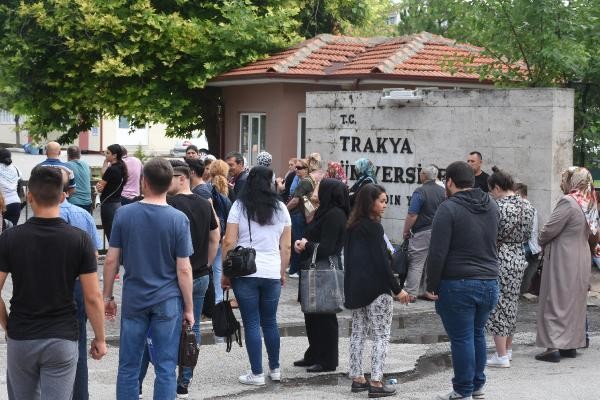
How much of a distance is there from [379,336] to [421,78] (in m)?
11.3

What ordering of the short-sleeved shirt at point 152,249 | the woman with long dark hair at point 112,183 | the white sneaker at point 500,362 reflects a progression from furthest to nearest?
the woman with long dark hair at point 112,183 < the white sneaker at point 500,362 < the short-sleeved shirt at point 152,249

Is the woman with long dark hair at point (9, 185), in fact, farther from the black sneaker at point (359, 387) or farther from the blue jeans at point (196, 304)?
the black sneaker at point (359, 387)

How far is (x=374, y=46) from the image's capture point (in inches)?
879

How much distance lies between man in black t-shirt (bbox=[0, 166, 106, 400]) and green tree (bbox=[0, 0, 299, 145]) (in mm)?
15777

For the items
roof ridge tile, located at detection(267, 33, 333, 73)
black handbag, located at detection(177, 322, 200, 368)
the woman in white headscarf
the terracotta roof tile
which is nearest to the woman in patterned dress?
the woman in white headscarf

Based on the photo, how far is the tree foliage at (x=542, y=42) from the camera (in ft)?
49.4

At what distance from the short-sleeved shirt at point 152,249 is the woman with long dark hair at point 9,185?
8.43m

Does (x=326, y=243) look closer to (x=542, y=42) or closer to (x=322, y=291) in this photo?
(x=322, y=291)

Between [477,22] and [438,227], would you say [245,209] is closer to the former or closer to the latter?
[438,227]

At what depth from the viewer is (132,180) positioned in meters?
15.2

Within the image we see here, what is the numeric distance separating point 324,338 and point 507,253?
6.00 feet

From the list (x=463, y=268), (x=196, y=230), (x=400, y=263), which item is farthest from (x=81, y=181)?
(x=463, y=268)

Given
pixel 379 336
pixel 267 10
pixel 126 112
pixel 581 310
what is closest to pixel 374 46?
pixel 267 10

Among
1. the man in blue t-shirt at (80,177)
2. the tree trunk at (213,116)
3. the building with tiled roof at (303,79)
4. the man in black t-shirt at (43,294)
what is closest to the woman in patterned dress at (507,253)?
the man in black t-shirt at (43,294)
